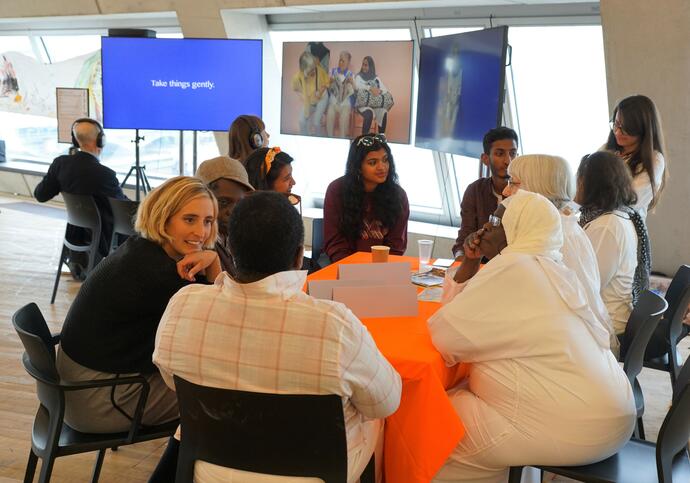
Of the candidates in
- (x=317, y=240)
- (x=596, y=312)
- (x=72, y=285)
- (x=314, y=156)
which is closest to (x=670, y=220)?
(x=317, y=240)

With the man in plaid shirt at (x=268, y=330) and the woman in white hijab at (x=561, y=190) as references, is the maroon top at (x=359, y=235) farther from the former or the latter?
the man in plaid shirt at (x=268, y=330)

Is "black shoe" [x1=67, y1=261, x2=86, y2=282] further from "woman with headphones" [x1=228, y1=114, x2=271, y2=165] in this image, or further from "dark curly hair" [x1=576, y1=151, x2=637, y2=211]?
"dark curly hair" [x1=576, y1=151, x2=637, y2=211]

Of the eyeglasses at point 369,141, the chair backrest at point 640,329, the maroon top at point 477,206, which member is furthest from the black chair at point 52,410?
the maroon top at point 477,206

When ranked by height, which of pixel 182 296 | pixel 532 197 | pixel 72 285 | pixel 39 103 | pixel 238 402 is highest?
pixel 39 103

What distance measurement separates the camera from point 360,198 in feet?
14.2

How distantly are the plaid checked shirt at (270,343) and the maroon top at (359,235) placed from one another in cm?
240

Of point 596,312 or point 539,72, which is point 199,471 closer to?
point 596,312

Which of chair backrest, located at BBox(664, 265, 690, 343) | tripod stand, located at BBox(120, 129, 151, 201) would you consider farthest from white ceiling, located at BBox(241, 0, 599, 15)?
chair backrest, located at BBox(664, 265, 690, 343)

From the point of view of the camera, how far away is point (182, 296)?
1979 mm

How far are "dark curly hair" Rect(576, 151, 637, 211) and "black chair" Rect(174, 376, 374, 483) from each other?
1.96 m

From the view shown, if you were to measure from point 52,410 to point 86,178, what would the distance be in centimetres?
370

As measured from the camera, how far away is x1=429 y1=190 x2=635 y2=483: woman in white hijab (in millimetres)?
2301

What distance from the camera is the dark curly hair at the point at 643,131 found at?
4145 mm

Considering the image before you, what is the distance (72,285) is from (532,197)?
4.94 metres
